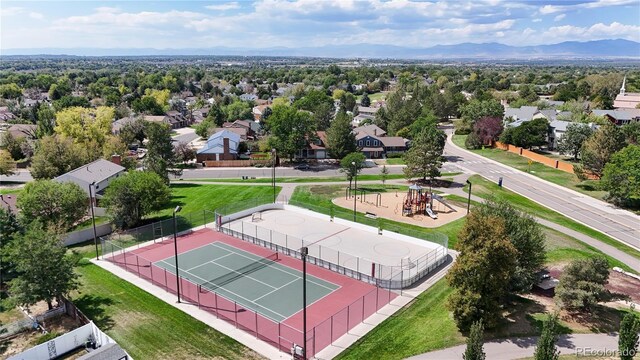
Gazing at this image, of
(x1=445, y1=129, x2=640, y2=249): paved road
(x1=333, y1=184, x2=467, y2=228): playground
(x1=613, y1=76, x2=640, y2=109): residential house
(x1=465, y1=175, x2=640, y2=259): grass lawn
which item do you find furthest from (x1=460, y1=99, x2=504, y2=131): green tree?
(x1=333, y1=184, x2=467, y2=228): playground

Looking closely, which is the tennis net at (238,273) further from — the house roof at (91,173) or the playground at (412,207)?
the house roof at (91,173)

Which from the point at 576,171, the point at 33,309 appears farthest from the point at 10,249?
the point at 576,171

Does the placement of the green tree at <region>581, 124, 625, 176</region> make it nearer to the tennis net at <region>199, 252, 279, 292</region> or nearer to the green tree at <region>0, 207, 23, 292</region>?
the tennis net at <region>199, 252, 279, 292</region>

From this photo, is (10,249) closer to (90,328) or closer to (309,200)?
(90,328)

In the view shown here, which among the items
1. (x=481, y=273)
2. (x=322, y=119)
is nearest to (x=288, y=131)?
(x=322, y=119)

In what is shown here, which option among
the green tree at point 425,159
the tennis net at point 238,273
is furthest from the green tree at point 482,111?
the tennis net at point 238,273

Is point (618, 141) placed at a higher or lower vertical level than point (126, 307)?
higher

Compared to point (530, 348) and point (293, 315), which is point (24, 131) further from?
point (530, 348)
